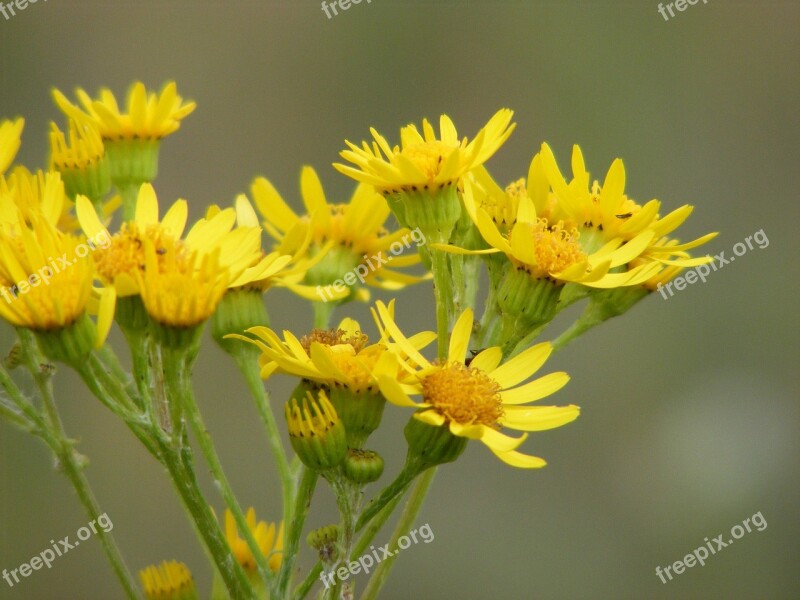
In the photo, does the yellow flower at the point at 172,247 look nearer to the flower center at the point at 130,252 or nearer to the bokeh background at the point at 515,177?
the flower center at the point at 130,252

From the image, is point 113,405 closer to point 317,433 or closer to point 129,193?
point 317,433

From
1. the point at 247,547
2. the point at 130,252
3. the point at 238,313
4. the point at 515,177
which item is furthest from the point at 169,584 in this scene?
the point at 515,177

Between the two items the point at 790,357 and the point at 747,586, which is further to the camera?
the point at 790,357

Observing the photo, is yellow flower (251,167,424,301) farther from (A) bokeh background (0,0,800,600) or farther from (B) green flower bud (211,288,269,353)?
(A) bokeh background (0,0,800,600)

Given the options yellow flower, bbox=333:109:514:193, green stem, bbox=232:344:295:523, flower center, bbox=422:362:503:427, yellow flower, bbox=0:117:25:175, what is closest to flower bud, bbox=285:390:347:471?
flower center, bbox=422:362:503:427

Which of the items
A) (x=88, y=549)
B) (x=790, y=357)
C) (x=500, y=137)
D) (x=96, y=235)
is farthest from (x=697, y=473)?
(x=96, y=235)

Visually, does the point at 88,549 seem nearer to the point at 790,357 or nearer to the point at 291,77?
the point at 291,77
